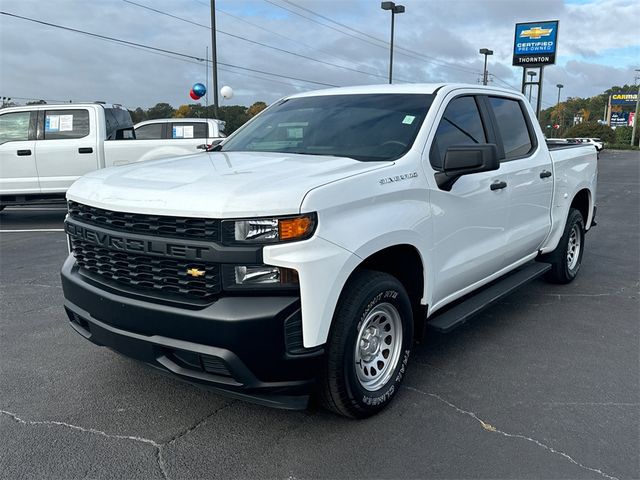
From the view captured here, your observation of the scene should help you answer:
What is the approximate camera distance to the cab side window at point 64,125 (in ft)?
33.8

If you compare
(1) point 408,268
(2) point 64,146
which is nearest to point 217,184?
(1) point 408,268

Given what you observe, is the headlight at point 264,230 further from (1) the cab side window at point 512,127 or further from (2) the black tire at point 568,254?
(2) the black tire at point 568,254

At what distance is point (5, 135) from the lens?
1025cm

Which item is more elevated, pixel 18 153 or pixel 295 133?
pixel 295 133

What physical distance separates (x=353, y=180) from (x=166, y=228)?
0.97 metres

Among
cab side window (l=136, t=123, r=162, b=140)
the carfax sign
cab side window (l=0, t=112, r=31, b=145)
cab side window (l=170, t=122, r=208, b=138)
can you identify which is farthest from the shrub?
cab side window (l=0, t=112, r=31, b=145)

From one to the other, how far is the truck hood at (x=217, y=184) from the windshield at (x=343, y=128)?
285 millimetres

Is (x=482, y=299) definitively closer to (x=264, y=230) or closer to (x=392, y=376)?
(x=392, y=376)

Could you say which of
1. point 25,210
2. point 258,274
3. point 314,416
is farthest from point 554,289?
point 25,210

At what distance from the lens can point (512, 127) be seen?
16.0 ft

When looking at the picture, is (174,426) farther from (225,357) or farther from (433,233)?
(433,233)

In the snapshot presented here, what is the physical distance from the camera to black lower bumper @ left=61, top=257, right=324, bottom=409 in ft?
8.60

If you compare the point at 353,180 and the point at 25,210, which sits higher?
the point at 353,180

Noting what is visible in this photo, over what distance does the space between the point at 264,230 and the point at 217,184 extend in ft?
1.23
